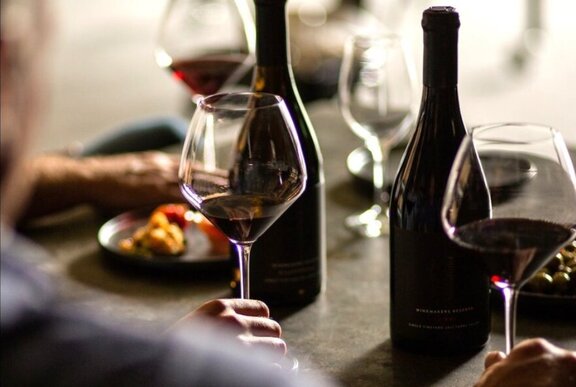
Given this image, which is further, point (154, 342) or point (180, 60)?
point (180, 60)

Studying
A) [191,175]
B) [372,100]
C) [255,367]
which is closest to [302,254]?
[191,175]

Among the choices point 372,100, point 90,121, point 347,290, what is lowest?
point 90,121

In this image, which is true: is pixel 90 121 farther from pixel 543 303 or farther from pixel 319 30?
pixel 543 303

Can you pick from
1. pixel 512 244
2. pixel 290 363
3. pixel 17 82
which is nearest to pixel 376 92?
pixel 290 363

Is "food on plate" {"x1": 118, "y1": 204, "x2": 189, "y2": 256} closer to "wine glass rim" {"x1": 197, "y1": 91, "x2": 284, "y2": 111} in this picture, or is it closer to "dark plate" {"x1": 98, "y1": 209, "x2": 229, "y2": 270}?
"dark plate" {"x1": 98, "y1": 209, "x2": 229, "y2": 270}

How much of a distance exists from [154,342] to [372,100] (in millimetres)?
1057

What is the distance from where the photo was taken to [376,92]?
1692 millimetres

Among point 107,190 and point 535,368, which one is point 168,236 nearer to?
point 107,190

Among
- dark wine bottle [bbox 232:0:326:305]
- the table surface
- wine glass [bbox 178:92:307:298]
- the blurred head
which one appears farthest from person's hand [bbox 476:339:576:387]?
the blurred head

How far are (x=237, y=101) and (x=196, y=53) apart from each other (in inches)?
25.7

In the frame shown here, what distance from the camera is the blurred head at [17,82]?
1.86ft

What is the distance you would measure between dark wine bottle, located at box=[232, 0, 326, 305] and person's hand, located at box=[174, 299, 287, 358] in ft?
0.68

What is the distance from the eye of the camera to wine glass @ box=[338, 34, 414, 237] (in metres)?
1.65

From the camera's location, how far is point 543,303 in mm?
1302
